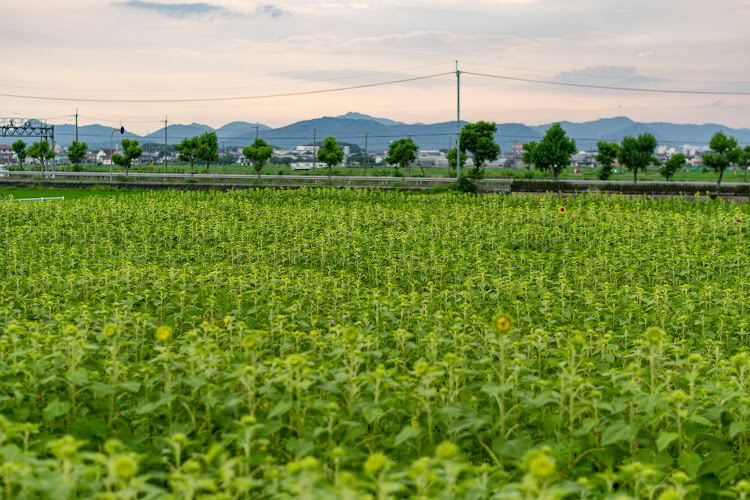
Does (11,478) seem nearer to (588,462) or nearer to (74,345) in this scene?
(74,345)

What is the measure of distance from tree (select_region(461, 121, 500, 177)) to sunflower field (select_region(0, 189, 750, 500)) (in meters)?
25.5

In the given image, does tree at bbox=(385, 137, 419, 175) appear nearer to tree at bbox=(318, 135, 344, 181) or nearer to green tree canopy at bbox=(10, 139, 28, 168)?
tree at bbox=(318, 135, 344, 181)

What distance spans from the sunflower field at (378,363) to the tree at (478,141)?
25.5m

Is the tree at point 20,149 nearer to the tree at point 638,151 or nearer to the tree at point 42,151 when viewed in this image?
the tree at point 42,151

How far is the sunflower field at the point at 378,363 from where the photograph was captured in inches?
127

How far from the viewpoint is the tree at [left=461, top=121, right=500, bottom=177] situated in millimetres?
41125

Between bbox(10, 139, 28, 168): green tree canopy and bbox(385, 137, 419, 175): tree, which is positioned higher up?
bbox(10, 139, 28, 168): green tree canopy

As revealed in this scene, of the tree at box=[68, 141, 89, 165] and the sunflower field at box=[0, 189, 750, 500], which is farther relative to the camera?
the tree at box=[68, 141, 89, 165]

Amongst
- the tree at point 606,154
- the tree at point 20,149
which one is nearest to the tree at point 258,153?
the tree at point 606,154

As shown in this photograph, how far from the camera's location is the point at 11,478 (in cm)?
→ 279

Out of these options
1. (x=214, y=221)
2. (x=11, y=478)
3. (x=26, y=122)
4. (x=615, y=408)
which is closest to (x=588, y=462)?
(x=615, y=408)

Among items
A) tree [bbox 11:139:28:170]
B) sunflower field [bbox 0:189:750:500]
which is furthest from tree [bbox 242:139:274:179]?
sunflower field [bbox 0:189:750:500]

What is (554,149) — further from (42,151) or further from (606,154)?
(42,151)

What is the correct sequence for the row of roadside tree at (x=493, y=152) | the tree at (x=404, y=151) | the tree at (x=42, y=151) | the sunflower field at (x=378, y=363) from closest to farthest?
the sunflower field at (x=378, y=363) < the row of roadside tree at (x=493, y=152) < the tree at (x=404, y=151) < the tree at (x=42, y=151)
